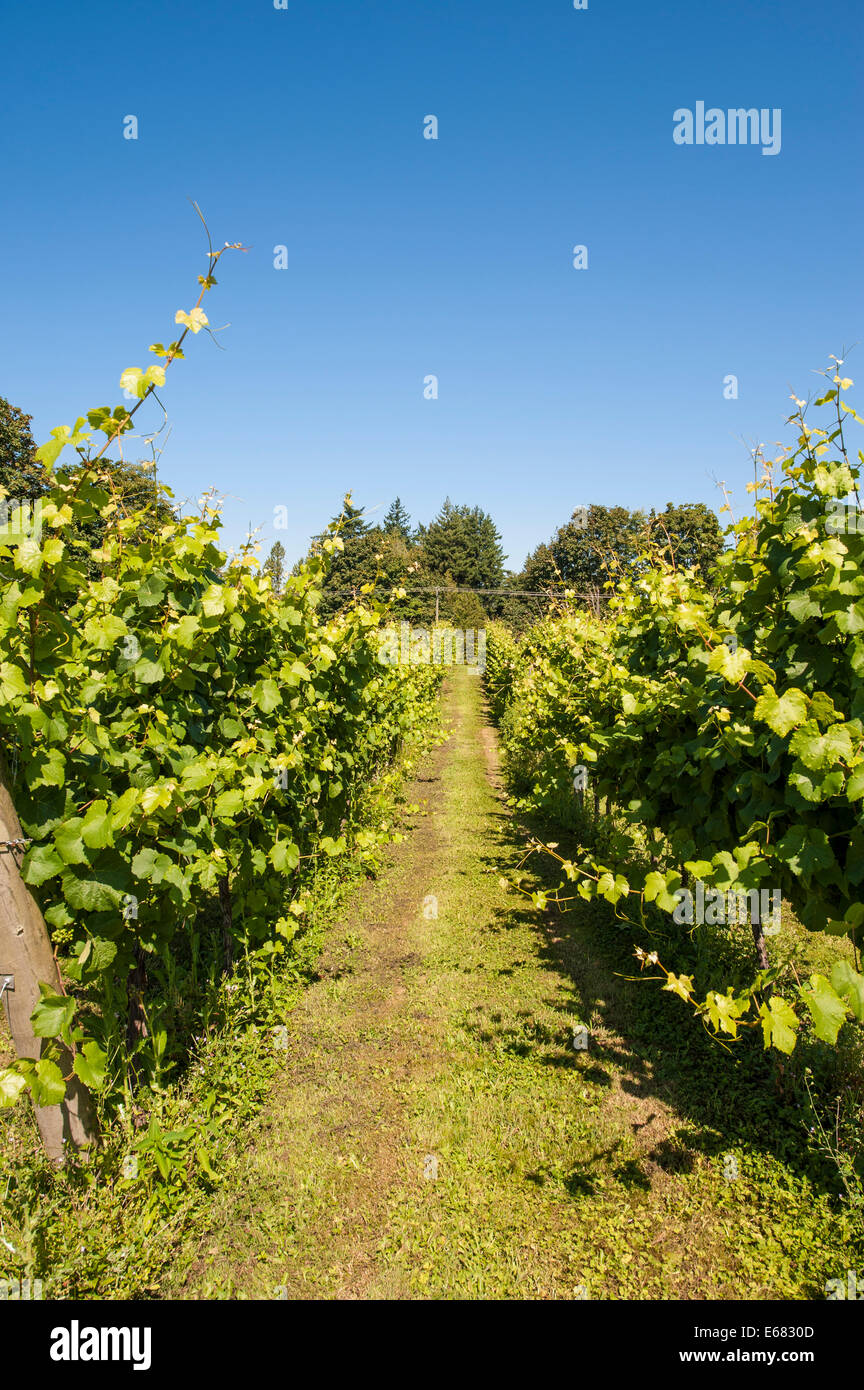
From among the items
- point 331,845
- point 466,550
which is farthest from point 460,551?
point 331,845

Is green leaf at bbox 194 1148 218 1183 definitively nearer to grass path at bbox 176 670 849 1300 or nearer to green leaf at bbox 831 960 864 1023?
grass path at bbox 176 670 849 1300

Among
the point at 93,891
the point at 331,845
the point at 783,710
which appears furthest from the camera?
the point at 331,845

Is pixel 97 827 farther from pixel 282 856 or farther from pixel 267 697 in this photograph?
pixel 282 856

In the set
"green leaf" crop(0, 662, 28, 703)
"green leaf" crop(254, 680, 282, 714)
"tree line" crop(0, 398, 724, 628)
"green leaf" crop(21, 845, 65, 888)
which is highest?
"tree line" crop(0, 398, 724, 628)

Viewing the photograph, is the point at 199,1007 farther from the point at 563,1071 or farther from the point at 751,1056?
the point at 751,1056

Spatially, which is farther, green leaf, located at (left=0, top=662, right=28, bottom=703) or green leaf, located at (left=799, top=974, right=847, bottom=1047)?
green leaf, located at (left=0, top=662, right=28, bottom=703)

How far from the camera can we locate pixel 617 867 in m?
5.78

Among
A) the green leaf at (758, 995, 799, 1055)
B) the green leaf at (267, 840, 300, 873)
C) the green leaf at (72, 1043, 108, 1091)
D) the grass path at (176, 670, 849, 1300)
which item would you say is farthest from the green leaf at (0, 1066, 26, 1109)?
the green leaf at (758, 995, 799, 1055)

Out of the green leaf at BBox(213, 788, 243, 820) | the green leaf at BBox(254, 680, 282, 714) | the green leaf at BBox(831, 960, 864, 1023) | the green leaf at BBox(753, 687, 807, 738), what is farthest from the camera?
the green leaf at BBox(254, 680, 282, 714)

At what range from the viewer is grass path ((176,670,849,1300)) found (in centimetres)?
266

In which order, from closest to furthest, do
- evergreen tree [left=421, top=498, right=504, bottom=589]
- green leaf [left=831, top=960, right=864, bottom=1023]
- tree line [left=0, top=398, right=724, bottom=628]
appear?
green leaf [left=831, top=960, right=864, bottom=1023] < tree line [left=0, top=398, right=724, bottom=628] < evergreen tree [left=421, top=498, right=504, bottom=589]

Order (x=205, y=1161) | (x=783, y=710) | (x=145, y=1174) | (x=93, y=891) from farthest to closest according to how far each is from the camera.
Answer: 1. (x=205, y=1161)
2. (x=145, y=1174)
3. (x=93, y=891)
4. (x=783, y=710)

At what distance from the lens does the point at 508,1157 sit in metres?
3.26
